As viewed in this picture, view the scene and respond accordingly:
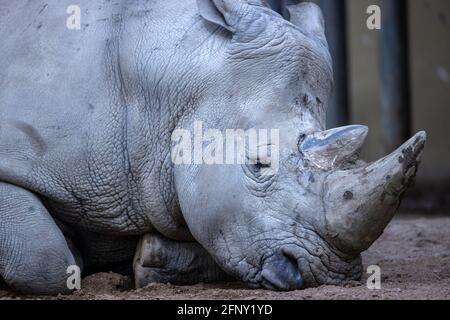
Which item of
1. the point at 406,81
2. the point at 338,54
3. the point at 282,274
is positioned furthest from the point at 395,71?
the point at 282,274

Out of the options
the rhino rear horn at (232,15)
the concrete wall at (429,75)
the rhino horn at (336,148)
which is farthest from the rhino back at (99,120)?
the concrete wall at (429,75)

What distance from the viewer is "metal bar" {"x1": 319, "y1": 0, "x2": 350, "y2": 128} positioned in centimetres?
884

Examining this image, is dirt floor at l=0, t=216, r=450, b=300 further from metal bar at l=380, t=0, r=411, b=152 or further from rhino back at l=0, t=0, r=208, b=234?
metal bar at l=380, t=0, r=411, b=152

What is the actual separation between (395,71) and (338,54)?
0.97m

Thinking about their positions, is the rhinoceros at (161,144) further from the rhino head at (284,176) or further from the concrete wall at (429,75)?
the concrete wall at (429,75)

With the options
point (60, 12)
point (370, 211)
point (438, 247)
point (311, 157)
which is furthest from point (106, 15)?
point (438, 247)

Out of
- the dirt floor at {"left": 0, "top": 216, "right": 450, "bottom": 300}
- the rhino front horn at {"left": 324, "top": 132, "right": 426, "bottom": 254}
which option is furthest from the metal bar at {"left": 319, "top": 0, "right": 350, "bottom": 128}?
the rhino front horn at {"left": 324, "top": 132, "right": 426, "bottom": 254}

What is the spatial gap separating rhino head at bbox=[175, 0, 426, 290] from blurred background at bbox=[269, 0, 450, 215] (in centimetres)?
456

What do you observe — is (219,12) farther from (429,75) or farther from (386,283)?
(429,75)

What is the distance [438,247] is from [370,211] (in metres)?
1.98

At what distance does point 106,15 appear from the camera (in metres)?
5.46

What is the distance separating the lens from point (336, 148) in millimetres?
4836

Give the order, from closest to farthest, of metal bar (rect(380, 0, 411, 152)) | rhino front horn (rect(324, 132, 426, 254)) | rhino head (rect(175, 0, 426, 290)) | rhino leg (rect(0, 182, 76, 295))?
1. rhino front horn (rect(324, 132, 426, 254))
2. rhino head (rect(175, 0, 426, 290))
3. rhino leg (rect(0, 182, 76, 295))
4. metal bar (rect(380, 0, 411, 152))

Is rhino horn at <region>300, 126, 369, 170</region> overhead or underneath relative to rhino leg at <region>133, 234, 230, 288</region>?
A: overhead
